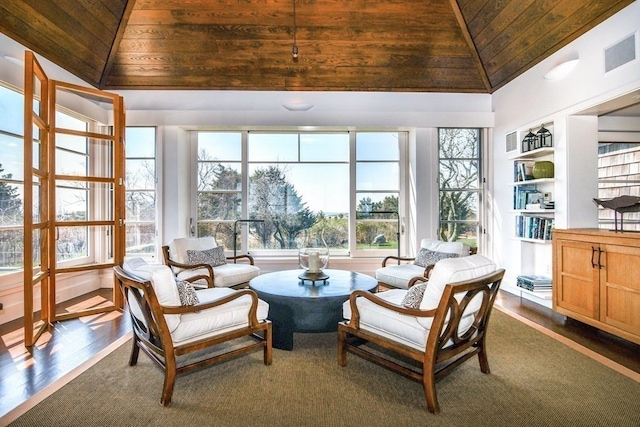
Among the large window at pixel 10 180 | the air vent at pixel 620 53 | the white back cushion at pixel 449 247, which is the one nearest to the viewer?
the air vent at pixel 620 53

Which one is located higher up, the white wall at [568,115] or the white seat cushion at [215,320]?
the white wall at [568,115]

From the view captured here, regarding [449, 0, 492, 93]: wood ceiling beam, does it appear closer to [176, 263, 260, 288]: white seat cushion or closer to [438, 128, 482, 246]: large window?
[438, 128, 482, 246]: large window

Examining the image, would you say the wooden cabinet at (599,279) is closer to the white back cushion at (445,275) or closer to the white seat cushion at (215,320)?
the white back cushion at (445,275)

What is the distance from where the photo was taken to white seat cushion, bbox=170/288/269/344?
214cm

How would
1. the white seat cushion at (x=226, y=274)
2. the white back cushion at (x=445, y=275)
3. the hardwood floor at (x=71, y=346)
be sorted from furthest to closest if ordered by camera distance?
the white seat cushion at (x=226, y=274)
the hardwood floor at (x=71, y=346)
the white back cushion at (x=445, y=275)

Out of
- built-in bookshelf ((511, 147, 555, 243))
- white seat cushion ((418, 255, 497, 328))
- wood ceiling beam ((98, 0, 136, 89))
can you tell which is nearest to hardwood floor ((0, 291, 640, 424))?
built-in bookshelf ((511, 147, 555, 243))

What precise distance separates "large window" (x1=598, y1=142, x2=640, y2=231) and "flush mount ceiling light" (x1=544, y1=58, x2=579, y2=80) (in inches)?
60.3

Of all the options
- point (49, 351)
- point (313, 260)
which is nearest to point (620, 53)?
point (313, 260)

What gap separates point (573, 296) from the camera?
3.33m

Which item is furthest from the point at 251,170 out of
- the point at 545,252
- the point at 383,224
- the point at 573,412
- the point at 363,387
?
the point at 573,412

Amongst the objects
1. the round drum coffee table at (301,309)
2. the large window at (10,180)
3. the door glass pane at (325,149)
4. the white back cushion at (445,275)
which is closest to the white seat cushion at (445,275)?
the white back cushion at (445,275)

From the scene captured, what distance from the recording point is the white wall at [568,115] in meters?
3.13

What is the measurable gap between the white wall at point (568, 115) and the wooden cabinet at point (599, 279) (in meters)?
0.52

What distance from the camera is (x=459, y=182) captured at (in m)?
5.25
